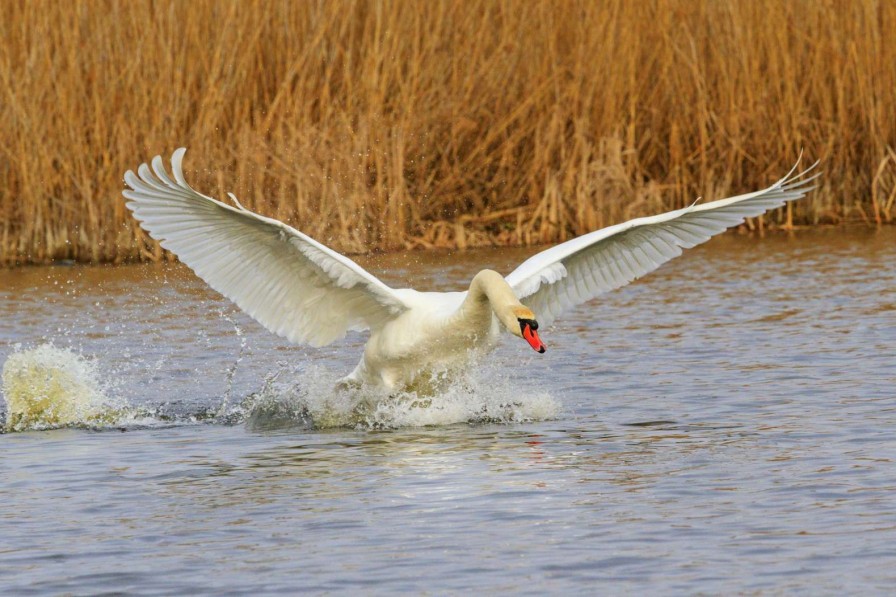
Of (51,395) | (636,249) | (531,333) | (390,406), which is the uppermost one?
(636,249)

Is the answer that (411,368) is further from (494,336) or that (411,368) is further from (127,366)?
(127,366)

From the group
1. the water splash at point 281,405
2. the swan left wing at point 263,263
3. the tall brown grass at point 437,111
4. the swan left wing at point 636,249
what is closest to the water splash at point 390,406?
the water splash at point 281,405

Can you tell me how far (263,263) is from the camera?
29.3ft

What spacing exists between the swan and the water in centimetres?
36

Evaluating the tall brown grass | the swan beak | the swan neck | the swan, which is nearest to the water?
the swan

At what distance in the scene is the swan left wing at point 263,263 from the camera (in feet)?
28.3

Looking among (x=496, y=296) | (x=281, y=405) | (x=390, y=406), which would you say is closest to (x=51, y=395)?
(x=281, y=405)

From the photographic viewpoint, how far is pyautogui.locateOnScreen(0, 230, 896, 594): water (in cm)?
555

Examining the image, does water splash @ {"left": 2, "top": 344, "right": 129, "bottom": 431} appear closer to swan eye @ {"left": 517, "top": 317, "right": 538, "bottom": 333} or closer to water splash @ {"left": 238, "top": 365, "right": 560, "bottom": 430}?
water splash @ {"left": 238, "top": 365, "right": 560, "bottom": 430}

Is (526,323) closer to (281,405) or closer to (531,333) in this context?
(531,333)

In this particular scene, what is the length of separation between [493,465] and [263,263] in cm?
221

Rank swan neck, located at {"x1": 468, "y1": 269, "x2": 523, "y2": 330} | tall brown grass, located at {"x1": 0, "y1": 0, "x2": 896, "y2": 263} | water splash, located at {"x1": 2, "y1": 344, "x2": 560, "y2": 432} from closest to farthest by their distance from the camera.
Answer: swan neck, located at {"x1": 468, "y1": 269, "x2": 523, "y2": 330} → water splash, located at {"x1": 2, "y1": 344, "x2": 560, "y2": 432} → tall brown grass, located at {"x1": 0, "y1": 0, "x2": 896, "y2": 263}

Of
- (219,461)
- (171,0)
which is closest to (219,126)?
(171,0)

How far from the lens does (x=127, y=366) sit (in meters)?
11.0
